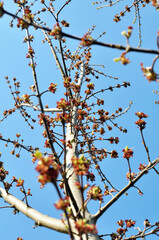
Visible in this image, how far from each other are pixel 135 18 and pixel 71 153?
4.53 meters

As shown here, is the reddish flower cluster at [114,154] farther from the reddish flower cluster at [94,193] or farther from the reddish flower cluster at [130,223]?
the reddish flower cluster at [94,193]

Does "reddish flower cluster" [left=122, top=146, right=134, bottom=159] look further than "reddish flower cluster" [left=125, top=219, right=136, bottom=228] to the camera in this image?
No

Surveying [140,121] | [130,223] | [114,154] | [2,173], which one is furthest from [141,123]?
[2,173]

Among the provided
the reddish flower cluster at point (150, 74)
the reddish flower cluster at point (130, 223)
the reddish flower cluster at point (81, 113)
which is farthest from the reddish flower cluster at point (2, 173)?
the reddish flower cluster at point (150, 74)

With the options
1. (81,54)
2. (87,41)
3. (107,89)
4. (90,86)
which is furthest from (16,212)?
(81,54)

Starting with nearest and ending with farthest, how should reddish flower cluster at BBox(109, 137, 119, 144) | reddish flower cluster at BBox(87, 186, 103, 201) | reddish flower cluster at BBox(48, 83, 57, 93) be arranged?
reddish flower cluster at BBox(87, 186, 103, 201) → reddish flower cluster at BBox(48, 83, 57, 93) → reddish flower cluster at BBox(109, 137, 119, 144)

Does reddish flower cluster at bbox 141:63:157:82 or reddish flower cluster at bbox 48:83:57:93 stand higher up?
reddish flower cluster at bbox 48:83:57:93

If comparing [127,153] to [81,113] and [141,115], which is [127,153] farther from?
[81,113]

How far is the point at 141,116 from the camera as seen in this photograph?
298 cm

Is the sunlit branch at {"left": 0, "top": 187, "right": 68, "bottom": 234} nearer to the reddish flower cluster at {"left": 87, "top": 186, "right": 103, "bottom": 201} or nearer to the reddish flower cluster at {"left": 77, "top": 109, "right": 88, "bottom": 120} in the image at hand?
the reddish flower cluster at {"left": 87, "top": 186, "right": 103, "bottom": 201}

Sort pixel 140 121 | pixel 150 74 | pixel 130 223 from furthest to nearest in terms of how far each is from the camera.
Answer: pixel 130 223 → pixel 140 121 → pixel 150 74

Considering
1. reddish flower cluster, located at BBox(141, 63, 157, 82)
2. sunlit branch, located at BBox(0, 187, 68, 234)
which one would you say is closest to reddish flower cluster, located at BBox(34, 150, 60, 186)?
reddish flower cluster, located at BBox(141, 63, 157, 82)

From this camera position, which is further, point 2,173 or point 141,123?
point 2,173

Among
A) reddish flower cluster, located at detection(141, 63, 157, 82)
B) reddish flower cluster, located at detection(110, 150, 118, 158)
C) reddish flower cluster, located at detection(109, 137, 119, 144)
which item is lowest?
reddish flower cluster, located at detection(141, 63, 157, 82)
